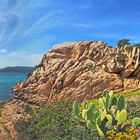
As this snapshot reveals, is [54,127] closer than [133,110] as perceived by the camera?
No

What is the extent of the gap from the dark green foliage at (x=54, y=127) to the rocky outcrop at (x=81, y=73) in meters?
19.9

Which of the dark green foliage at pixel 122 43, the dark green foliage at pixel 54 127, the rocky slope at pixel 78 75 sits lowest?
the dark green foliage at pixel 54 127

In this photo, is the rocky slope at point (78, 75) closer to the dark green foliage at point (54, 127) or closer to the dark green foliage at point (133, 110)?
the dark green foliage at point (54, 127)

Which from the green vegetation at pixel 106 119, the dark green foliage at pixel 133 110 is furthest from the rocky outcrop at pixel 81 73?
the green vegetation at pixel 106 119

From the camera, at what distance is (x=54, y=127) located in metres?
36.2

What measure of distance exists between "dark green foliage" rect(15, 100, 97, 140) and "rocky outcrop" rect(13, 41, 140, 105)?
19.9 metres

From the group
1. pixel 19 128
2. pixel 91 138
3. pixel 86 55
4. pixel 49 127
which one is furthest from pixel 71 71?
pixel 91 138

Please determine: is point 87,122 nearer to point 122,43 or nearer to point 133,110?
point 133,110

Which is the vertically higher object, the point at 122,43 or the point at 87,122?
the point at 122,43

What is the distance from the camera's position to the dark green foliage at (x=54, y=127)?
3255 centimetres

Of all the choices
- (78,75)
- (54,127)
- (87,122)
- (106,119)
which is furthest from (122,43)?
(87,122)

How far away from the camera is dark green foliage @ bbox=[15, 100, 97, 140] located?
3255cm

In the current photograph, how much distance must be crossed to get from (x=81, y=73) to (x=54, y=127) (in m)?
30.8

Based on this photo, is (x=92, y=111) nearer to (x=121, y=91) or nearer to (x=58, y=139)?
(x=58, y=139)
